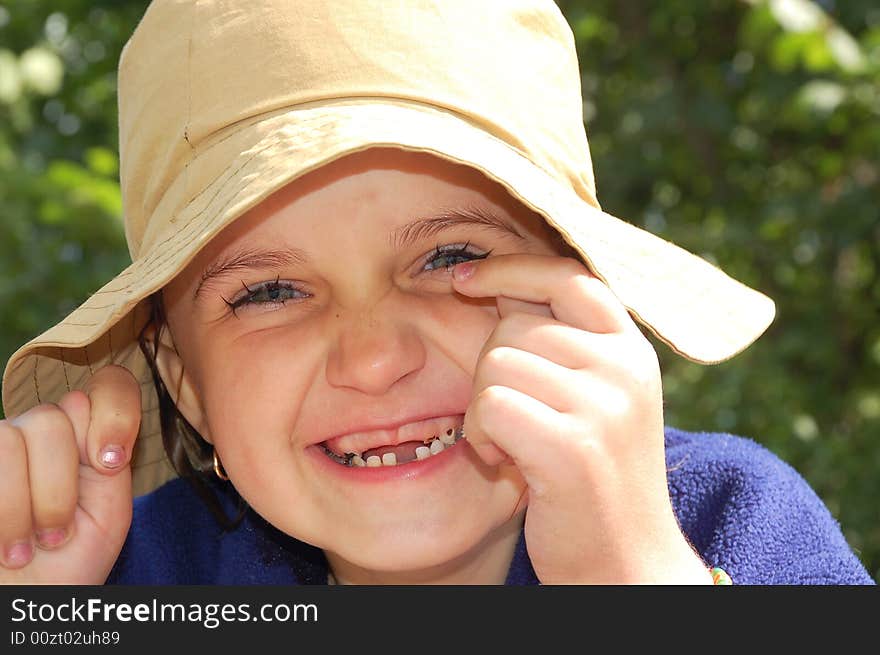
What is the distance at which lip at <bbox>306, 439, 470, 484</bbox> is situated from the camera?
1293 mm

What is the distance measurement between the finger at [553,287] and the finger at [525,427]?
12 cm

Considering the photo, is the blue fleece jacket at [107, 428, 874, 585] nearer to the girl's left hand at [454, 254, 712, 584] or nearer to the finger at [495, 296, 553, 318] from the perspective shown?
Result: the girl's left hand at [454, 254, 712, 584]

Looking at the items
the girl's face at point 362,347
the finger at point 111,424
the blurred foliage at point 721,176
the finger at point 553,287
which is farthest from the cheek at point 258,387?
the blurred foliage at point 721,176

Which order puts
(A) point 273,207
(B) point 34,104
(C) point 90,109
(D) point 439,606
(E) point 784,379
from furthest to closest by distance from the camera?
1. (C) point 90,109
2. (B) point 34,104
3. (E) point 784,379
4. (A) point 273,207
5. (D) point 439,606

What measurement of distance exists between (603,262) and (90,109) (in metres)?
2.52

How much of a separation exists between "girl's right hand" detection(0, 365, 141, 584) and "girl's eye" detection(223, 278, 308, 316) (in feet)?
0.63

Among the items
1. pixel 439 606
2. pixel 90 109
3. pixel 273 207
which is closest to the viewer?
pixel 439 606

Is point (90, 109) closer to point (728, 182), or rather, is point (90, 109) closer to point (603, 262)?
point (728, 182)

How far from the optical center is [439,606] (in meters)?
1.14

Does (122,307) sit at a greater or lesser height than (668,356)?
greater

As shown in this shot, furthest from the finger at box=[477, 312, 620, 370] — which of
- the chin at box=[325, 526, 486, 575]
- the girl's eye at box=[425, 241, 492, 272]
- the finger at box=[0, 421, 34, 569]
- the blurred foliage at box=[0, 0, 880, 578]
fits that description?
the blurred foliage at box=[0, 0, 880, 578]

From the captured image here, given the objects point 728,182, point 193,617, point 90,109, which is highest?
point 193,617

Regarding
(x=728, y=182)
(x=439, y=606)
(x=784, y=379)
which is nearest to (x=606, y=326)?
(x=439, y=606)

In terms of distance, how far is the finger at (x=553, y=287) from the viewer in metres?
1.17
